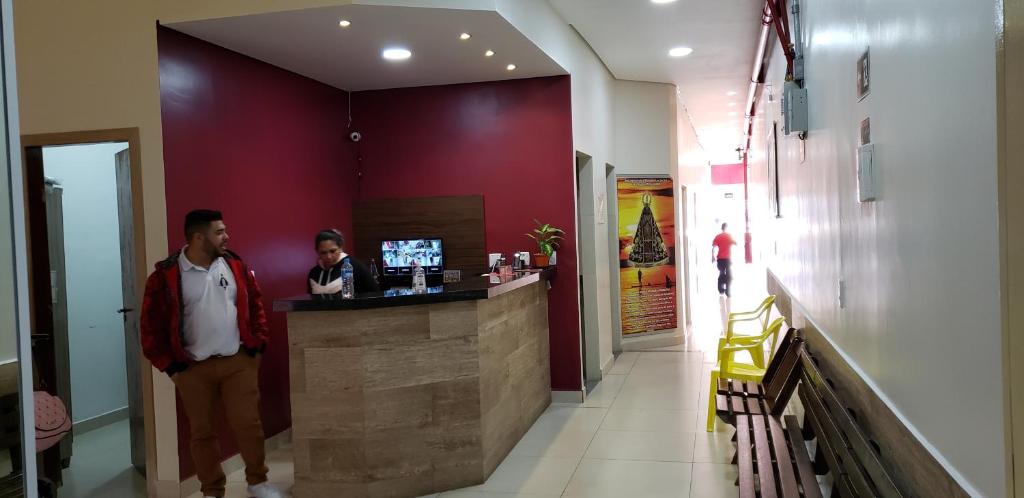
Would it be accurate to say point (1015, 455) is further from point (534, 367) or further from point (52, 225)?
point (52, 225)

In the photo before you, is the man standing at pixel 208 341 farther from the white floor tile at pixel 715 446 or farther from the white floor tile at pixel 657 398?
the white floor tile at pixel 657 398

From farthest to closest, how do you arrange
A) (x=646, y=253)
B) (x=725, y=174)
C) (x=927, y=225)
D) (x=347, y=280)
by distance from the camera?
(x=725, y=174)
(x=646, y=253)
(x=347, y=280)
(x=927, y=225)

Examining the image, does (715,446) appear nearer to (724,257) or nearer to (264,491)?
(264,491)

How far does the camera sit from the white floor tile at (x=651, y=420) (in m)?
5.60

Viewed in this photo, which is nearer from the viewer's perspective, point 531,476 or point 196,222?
point 196,222

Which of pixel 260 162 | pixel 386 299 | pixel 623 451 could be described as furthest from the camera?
pixel 260 162

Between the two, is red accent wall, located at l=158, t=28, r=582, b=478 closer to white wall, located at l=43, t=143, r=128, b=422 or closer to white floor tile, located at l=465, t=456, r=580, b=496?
white wall, located at l=43, t=143, r=128, b=422

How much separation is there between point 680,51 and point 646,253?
2.45m

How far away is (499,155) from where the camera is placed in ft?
21.7

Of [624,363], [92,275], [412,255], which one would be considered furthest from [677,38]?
[92,275]

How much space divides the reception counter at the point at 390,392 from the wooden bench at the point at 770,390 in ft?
4.68

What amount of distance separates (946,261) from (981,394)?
36 centimetres

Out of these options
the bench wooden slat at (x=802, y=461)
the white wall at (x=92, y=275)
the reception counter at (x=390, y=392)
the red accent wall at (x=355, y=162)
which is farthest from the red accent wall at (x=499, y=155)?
the bench wooden slat at (x=802, y=461)

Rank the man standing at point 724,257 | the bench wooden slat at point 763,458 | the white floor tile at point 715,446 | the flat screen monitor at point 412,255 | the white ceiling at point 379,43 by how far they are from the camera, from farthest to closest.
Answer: the man standing at point 724,257 → the flat screen monitor at point 412,255 → the white floor tile at point 715,446 → the white ceiling at point 379,43 → the bench wooden slat at point 763,458
